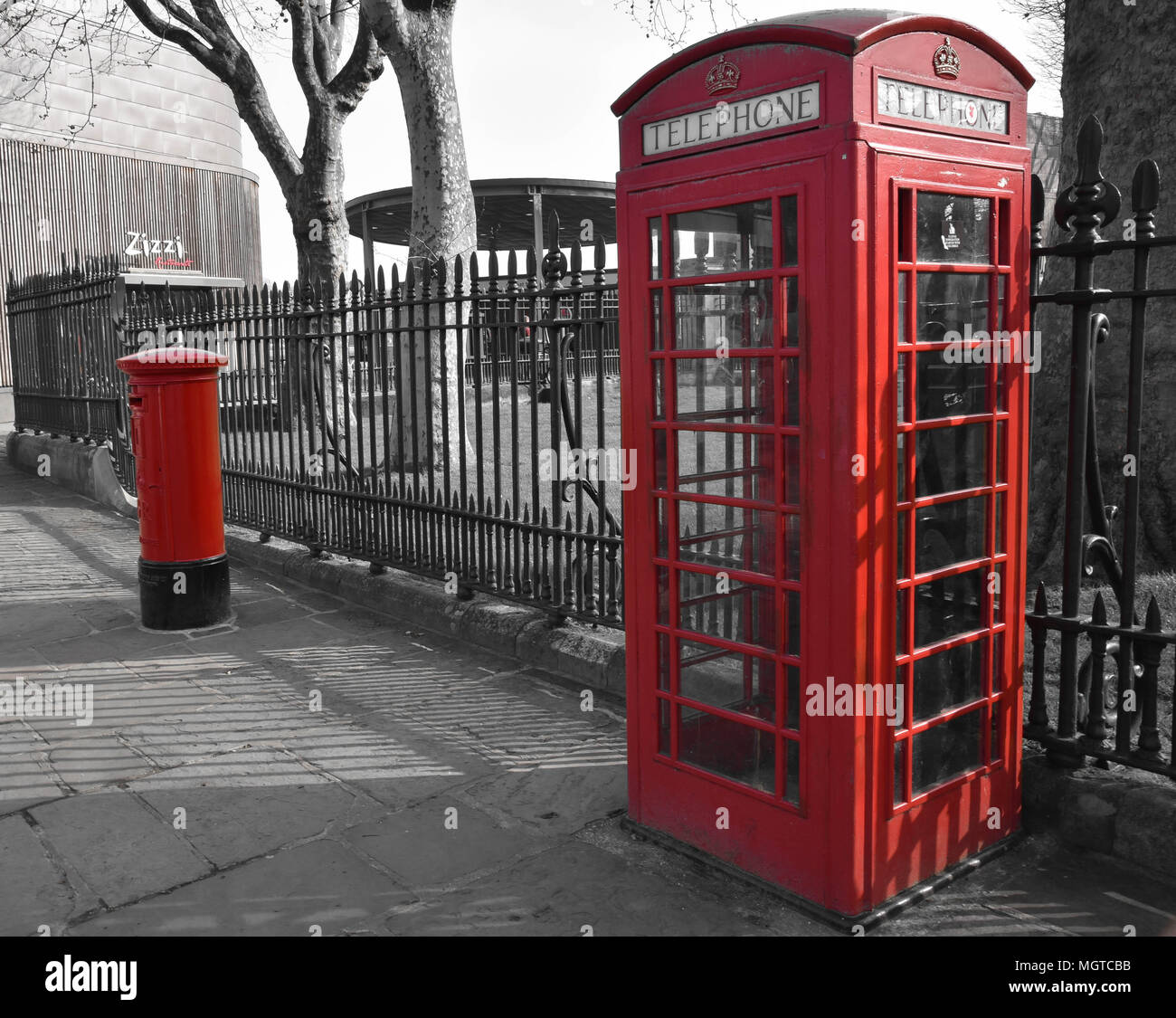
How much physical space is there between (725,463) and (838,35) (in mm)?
1278

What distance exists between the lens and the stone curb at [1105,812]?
10.8 ft

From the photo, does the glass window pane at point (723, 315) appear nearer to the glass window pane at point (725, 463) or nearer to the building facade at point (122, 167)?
the glass window pane at point (725, 463)

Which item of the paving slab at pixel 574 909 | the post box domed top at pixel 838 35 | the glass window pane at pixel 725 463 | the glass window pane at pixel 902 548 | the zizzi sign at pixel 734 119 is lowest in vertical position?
the paving slab at pixel 574 909

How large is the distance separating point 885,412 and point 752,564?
66cm

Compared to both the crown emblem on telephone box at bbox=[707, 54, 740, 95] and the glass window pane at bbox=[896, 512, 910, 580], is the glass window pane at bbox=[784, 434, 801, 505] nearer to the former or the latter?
the glass window pane at bbox=[896, 512, 910, 580]

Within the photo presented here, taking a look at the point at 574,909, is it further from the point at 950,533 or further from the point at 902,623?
the point at 950,533

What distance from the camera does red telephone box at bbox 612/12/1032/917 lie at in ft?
9.59

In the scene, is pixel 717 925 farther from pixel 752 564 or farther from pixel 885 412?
pixel 885 412

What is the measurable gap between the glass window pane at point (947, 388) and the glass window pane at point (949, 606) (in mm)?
515

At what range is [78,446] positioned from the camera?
11.9m

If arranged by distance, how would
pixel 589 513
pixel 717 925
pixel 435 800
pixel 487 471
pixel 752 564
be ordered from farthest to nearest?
pixel 487 471
pixel 589 513
pixel 435 800
pixel 752 564
pixel 717 925

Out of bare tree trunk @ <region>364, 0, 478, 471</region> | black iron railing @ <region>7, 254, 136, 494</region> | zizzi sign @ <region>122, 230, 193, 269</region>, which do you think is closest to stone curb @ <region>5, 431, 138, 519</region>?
black iron railing @ <region>7, 254, 136, 494</region>

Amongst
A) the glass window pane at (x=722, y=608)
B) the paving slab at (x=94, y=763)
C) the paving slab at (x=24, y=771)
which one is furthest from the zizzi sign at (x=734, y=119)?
the paving slab at (x=24, y=771)

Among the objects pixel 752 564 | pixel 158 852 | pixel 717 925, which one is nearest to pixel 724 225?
pixel 752 564
